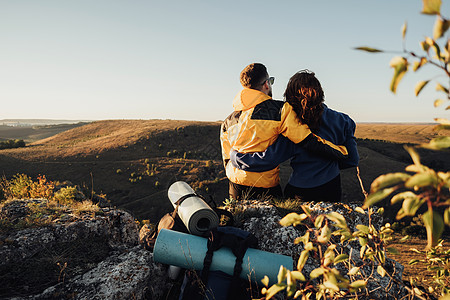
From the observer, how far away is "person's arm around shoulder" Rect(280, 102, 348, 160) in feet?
10.7

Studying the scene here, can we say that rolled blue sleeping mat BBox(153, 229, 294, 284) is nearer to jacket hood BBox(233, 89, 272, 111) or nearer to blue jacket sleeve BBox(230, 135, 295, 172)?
blue jacket sleeve BBox(230, 135, 295, 172)

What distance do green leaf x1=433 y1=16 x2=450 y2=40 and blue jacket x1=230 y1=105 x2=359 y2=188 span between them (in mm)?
2680

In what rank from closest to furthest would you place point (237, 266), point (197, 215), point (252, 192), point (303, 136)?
point (237, 266), point (197, 215), point (303, 136), point (252, 192)

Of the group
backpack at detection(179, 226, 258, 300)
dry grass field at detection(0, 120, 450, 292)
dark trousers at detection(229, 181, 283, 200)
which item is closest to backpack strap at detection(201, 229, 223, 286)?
backpack at detection(179, 226, 258, 300)

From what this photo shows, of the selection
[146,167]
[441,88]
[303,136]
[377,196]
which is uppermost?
[441,88]

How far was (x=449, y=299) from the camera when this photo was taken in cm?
85

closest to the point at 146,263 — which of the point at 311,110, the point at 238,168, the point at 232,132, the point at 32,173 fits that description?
the point at 238,168

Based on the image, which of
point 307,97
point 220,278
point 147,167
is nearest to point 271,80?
point 307,97

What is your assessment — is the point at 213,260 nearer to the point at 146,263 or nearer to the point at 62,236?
the point at 146,263

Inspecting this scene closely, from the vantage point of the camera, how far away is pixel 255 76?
137 inches

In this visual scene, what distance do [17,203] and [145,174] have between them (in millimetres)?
19665

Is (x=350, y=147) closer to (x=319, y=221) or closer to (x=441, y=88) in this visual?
(x=319, y=221)

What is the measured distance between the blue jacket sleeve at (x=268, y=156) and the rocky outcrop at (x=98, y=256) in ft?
2.30

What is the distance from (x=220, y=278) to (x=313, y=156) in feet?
6.61
